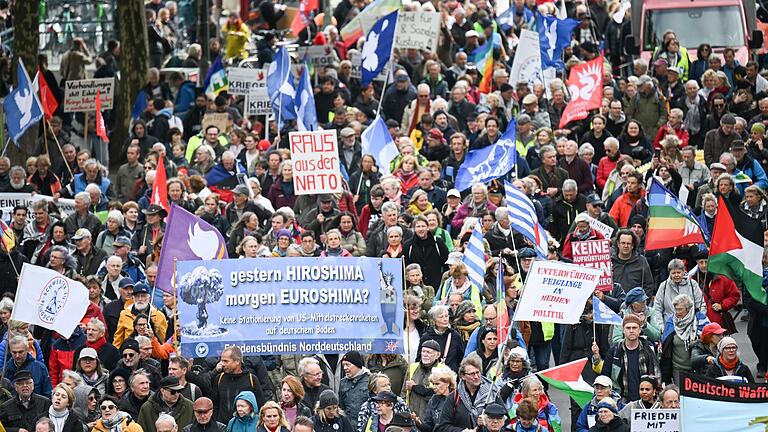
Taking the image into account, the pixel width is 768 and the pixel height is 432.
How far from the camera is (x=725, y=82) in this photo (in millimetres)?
27047

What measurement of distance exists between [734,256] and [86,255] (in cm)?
659

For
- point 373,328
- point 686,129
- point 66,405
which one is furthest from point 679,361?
point 686,129

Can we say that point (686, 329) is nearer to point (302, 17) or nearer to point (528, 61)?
point (528, 61)

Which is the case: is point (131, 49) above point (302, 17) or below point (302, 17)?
above

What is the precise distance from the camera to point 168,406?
54.0 ft

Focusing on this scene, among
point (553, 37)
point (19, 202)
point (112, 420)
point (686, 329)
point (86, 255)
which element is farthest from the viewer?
point (553, 37)

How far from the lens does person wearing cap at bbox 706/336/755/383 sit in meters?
16.9

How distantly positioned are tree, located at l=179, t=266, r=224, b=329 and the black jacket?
4.90 ft

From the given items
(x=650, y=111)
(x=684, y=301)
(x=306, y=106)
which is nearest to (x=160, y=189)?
(x=306, y=106)

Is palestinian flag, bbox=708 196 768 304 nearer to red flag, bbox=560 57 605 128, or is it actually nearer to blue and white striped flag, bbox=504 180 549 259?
blue and white striped flag, bbox=504 180 549 259

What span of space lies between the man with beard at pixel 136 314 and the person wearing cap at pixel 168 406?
75.4 inches

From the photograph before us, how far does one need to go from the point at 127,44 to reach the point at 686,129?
1004cm

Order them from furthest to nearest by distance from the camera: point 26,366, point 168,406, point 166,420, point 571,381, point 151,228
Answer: point 151,228 < point 26,366 < point 571,381 < point 168,406 < point 166,420

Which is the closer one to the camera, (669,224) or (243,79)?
(669,224)
